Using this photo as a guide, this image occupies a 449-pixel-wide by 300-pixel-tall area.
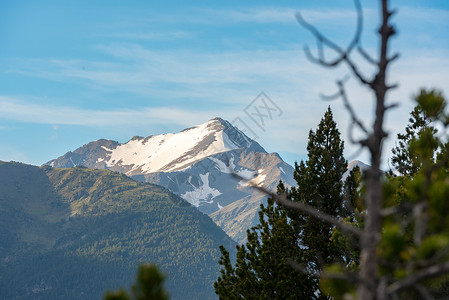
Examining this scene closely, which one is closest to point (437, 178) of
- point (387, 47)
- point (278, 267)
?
point (387, 47)

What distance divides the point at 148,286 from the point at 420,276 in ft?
9.12

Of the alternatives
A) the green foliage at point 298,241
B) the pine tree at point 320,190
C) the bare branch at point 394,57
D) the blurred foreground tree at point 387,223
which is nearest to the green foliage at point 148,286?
the blurred foreground tree at point 387,223

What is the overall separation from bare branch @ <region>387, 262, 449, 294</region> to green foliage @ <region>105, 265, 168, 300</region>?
2.48 meters

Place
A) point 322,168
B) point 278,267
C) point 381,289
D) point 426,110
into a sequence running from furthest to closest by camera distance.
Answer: point 322,168 < point 278,267 < point 426,110 < point 381,289

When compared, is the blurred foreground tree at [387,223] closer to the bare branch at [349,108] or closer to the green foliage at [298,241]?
the bare branch at [349,108]

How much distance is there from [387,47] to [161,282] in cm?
391

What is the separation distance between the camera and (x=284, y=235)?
27.7 meters

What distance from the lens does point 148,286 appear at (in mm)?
5266

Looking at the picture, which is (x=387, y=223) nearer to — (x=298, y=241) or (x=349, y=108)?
(x=349, y=108)

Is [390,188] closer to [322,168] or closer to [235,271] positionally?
[235,271]

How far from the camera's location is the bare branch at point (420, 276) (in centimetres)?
533

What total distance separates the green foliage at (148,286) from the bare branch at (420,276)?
2.48 m

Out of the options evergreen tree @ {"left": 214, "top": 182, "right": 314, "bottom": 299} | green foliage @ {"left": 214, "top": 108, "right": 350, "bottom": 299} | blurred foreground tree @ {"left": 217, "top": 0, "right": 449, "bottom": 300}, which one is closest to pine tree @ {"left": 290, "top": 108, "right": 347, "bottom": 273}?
green foliage @ {"left": 214, "top": 108, "right": 350, "bottom": 299}

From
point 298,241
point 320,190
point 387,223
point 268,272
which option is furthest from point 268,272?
point 387,223
